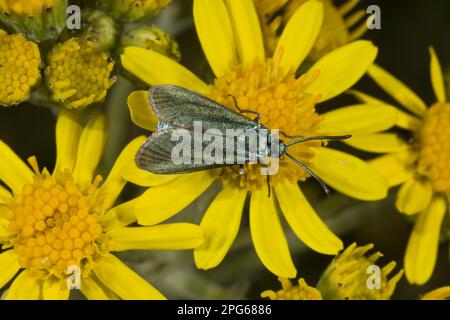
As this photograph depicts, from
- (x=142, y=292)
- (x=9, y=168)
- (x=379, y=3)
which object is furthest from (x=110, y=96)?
(x=379, y=3)

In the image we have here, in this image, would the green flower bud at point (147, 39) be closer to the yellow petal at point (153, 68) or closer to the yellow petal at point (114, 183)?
the yellow petal at point (153, 68)

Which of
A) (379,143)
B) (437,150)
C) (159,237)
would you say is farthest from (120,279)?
(437,150)

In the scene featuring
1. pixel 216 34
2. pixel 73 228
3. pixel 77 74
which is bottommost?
pixel 73 228

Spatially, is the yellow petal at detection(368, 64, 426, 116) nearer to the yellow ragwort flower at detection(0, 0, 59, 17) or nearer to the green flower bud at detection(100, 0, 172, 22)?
the green flower bud at detection(100, 0, 172, 22)

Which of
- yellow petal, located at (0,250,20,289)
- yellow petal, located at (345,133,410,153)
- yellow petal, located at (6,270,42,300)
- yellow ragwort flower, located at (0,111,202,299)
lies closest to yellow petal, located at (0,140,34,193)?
yellow ragwort flower, located at (0,111,202,299)

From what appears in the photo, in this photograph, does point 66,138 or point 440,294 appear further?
point 440,294

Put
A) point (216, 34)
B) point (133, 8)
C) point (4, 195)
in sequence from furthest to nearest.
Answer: point (216, 34), point (133, 8), point (4, 195)

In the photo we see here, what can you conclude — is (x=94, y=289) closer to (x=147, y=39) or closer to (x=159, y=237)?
(x=159, y=237)
